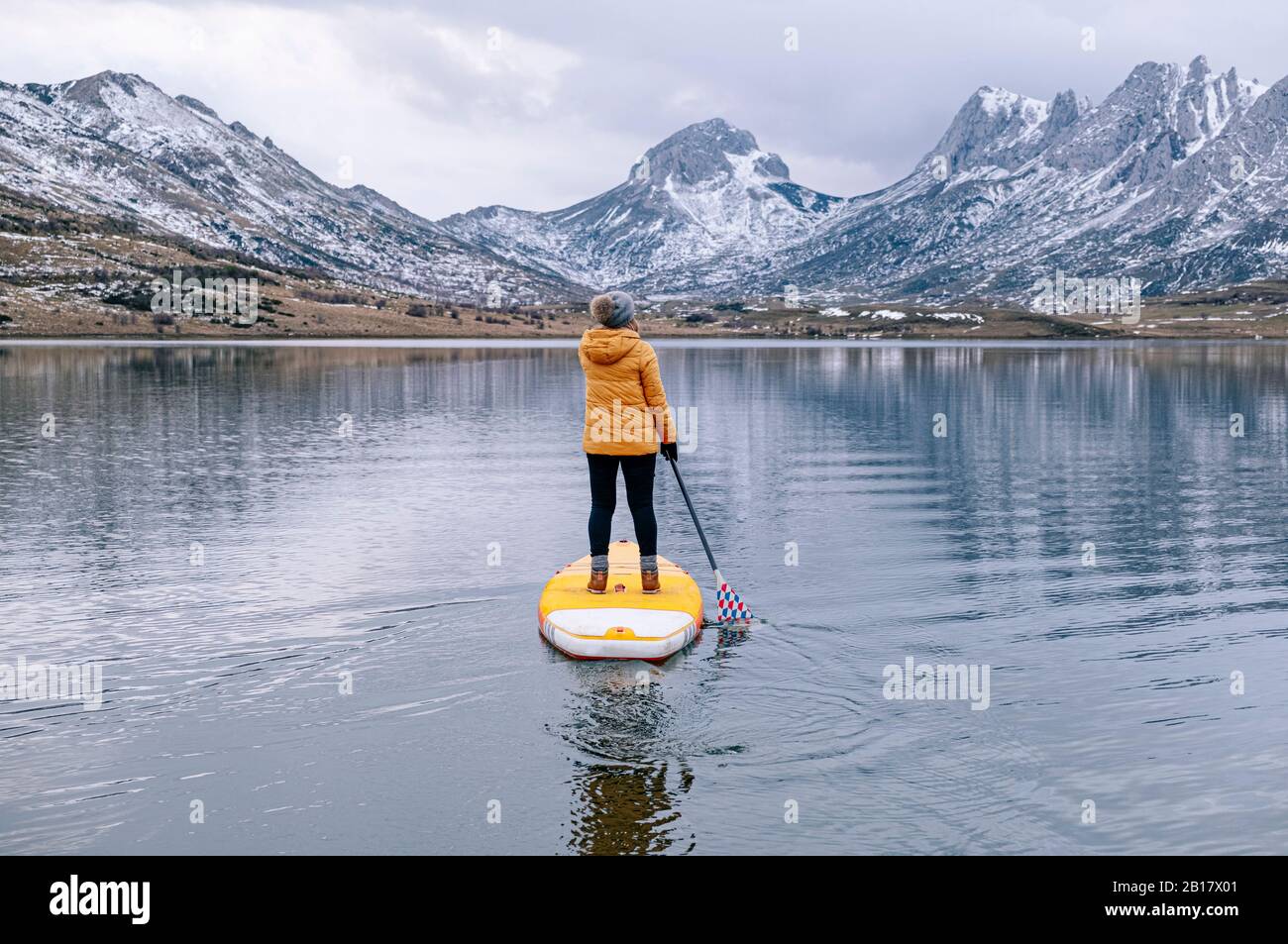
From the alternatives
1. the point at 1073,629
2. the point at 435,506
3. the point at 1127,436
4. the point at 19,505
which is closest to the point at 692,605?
the point at 1073,629

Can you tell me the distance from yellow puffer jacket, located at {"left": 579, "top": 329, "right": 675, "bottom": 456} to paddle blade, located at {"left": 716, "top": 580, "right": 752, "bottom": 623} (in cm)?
277

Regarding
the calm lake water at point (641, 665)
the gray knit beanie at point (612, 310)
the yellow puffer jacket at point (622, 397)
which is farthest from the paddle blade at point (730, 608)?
the gray knit beanie at point (612, 310)

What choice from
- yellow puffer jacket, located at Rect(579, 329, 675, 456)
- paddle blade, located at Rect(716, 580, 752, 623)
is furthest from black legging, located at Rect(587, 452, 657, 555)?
paddle blade, located at Rect(716, 580, 752, 623)

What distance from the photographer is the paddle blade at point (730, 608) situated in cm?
1912

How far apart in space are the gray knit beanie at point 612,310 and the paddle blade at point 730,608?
4.67 m

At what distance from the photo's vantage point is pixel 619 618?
1722 centimetres

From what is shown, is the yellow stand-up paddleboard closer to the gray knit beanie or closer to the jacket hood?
the jacket hood

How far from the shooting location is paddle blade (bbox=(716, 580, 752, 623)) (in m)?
19.1

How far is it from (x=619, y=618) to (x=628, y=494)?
2137mm

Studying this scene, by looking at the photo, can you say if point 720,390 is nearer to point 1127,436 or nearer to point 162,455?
point 1127,436

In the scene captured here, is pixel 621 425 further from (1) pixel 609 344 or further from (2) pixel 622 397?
(1) pixel 609 344

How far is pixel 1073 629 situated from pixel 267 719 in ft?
40.9

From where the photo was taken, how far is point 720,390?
79750mm

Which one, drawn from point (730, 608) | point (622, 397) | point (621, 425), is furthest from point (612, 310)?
point (730, 608)
